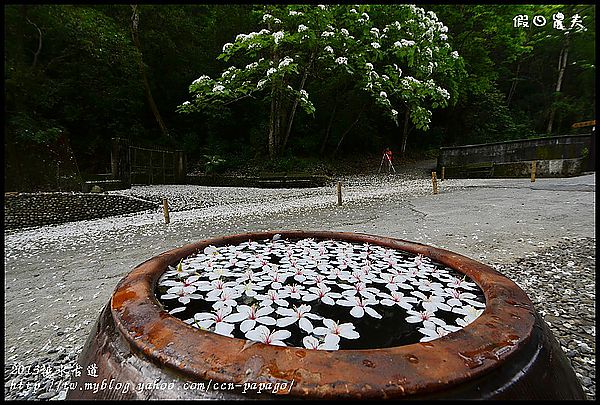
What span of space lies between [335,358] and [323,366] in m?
0.03

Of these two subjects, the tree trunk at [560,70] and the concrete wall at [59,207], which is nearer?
the concrete wall at [59,207]

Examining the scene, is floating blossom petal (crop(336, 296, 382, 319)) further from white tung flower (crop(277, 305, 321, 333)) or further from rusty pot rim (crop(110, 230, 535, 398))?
rusty pot rim (crop(110, 230, 535, 398))

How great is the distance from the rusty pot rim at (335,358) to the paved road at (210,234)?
5.11ft

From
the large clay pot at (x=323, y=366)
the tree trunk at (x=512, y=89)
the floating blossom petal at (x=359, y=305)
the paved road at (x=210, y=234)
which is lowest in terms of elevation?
the paved road at (x=210, y=234)

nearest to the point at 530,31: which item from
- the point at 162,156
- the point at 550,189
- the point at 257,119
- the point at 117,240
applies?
the point at 550,189

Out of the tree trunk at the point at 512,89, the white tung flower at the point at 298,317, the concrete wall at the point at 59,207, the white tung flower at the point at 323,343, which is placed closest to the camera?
the white tung flower at the point at 323,343

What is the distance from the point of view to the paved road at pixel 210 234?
2188mm

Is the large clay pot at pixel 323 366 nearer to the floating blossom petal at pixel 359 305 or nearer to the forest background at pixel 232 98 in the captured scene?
the floating blossom petal at pixel 359 305

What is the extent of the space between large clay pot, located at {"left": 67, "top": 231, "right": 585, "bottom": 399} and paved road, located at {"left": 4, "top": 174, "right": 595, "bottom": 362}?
1.46m

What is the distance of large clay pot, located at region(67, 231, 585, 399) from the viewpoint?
0.55m

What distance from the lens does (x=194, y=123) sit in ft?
55.5

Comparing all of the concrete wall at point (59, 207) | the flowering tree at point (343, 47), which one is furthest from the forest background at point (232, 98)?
the concrete wall at point (59, 207)

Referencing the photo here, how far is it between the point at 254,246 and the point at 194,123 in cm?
1680

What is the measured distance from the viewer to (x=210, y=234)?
4.44 metres
